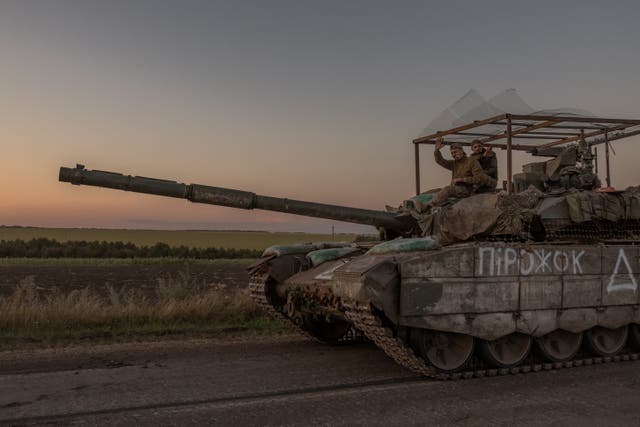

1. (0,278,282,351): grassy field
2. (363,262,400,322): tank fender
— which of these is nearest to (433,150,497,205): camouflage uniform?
(363,262,400,322): tank fender

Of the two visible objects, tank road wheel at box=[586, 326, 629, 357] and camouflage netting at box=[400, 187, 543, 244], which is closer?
camouflage netting at box=[400, 187, 543, 244]

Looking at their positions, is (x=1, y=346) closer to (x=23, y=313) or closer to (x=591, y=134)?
(x=23, y=313)

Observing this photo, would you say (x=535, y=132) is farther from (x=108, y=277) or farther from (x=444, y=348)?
(x=108, y=277)

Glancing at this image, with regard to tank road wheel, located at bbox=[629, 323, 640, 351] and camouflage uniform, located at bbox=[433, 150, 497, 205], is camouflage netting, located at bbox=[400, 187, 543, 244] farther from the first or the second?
tank road wheel, located at bbox=[629, 323, 640, 351]

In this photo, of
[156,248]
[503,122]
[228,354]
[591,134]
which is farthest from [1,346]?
[156,248]

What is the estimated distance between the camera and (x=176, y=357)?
822 centimetres

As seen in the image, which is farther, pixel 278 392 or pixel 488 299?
pixel 488 299

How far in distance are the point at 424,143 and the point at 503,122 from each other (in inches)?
82.9

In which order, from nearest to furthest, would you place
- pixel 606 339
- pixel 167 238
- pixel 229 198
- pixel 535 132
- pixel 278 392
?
pixel 278 392 < pixel 606 339 < pixel 229 198 < pixel 535 132 < pixel 167 238

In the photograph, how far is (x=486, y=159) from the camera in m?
9.52

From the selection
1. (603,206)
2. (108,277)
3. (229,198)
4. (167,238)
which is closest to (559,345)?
(603,206)

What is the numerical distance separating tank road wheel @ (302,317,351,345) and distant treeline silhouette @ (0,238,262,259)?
104ft

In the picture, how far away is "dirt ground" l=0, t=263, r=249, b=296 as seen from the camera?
66.1 feet

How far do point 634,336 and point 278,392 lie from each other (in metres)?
5.32
